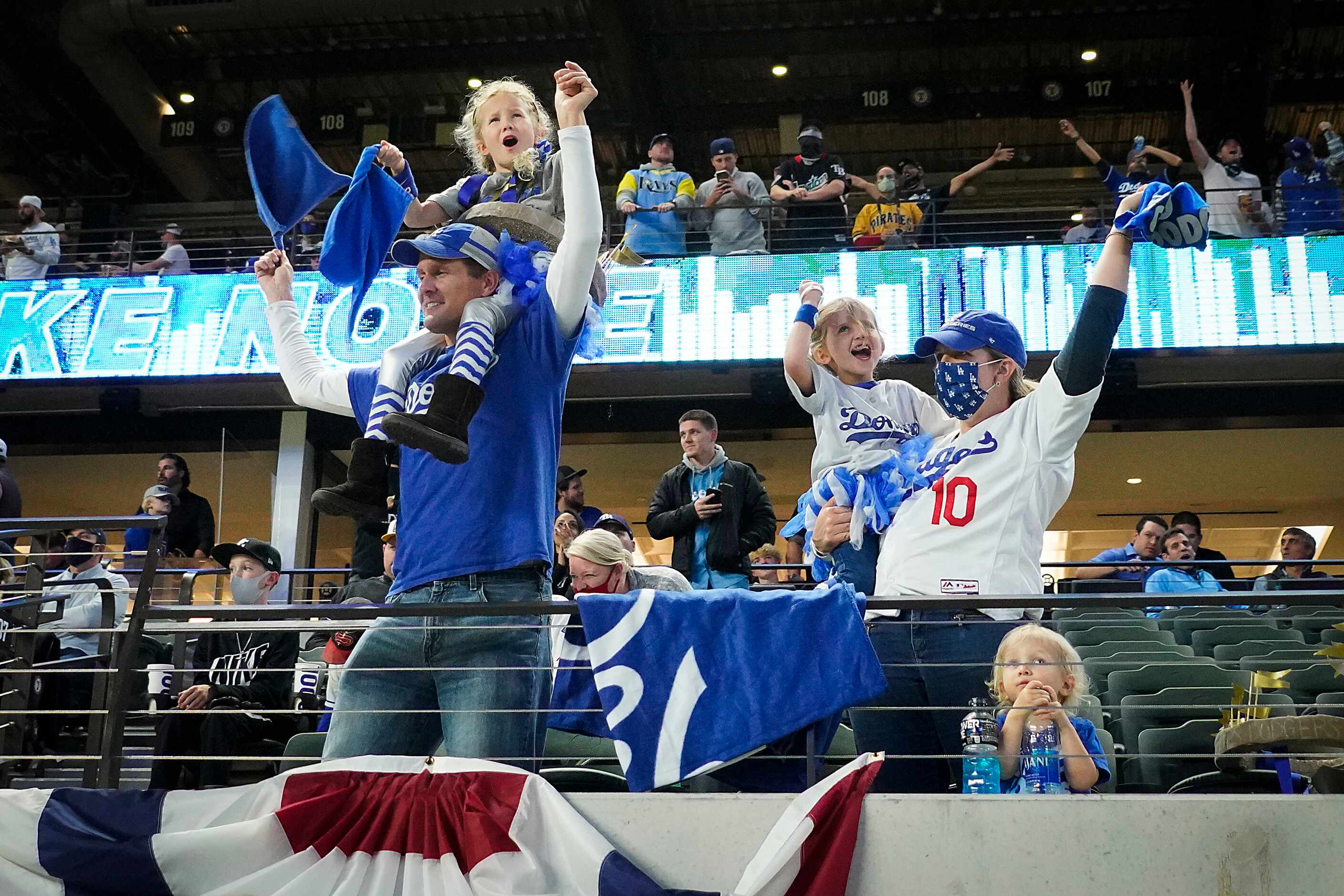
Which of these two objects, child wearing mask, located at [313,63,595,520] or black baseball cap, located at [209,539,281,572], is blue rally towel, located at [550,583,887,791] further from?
black baseball cap, located at [209,539,281,572]

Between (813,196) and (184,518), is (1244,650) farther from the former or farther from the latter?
(184,518)

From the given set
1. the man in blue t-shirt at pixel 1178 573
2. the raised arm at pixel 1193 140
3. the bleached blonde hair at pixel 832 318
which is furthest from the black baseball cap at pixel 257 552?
the raised arm at pixel 1193 140

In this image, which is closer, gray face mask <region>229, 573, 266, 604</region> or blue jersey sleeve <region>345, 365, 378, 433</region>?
blue jersey sleeve <region>345, 365, 378, 433</region>

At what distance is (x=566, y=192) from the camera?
3.00 m

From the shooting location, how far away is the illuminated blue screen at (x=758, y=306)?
1036cm

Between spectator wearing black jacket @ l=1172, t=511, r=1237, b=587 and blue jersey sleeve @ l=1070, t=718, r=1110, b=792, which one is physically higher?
spectator wearing black jacket @ l=1172, t=511, r=1237, b=587

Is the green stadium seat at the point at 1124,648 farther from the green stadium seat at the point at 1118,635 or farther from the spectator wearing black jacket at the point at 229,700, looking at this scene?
the spectator wearing black jacket at the point at 229,700

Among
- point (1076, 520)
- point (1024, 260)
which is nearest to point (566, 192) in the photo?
point (1024, 260)

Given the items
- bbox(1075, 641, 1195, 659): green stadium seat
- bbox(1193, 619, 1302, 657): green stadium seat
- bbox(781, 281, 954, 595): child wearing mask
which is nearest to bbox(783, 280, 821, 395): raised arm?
bbox(781, 281, 954, 595): child wearing mask

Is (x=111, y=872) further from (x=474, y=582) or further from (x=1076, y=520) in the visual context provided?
(x=1076, y=520)

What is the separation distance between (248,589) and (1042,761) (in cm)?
437

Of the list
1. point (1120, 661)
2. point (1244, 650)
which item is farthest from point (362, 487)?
point (1244, 650)

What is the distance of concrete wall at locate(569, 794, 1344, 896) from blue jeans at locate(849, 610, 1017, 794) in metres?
0.21

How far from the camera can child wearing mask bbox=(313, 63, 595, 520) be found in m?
2.91
